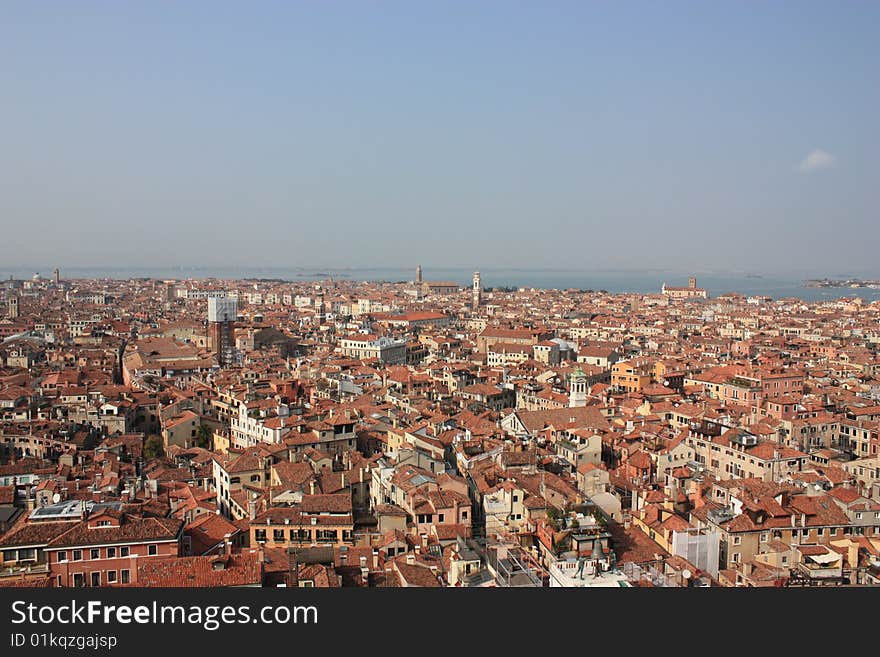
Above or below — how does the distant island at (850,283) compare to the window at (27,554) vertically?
above

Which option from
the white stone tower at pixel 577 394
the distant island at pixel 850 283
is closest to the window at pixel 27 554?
the white stone tower at pixel 577 394

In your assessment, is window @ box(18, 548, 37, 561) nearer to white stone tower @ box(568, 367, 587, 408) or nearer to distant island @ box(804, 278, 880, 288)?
white stone tower @ box(568, 367, 587, 408)

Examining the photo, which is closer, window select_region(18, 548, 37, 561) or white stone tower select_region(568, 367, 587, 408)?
window select_region(18, 548, 37, 561)

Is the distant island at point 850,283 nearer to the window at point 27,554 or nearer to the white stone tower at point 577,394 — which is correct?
the white stone tower at point 577,394

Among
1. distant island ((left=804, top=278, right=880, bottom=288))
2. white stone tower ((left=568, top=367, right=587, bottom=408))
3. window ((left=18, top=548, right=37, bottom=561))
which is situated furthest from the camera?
distant island ((left=804, top=278, right=880, bottom=288))

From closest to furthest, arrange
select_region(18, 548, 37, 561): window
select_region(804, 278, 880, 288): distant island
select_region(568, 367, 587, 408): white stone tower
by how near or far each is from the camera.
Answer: select_region(18, 548, 37, 561): window < select_region(568, 367, 587, 408): white stone tower < select_region(804, 278, 880, 288): distant island

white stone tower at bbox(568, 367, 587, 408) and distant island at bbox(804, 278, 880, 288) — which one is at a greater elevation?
distant island at bbox(804, 278, 880, 288)

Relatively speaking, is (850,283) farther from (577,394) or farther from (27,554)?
(27,554)

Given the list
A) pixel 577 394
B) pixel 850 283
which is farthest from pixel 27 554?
pixel 850 283

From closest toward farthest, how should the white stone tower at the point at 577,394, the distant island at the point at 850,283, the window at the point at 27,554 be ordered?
1. the window at the point at 27,554
2. the white stone tower at the point at 577,394
3. the distant island at the point at 850,283

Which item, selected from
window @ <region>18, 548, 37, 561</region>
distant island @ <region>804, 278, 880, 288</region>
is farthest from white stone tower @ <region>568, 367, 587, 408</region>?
distant island @ <region>804, 278, 880, 288</region>

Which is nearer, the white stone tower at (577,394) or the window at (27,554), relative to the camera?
the window at (27,554)
